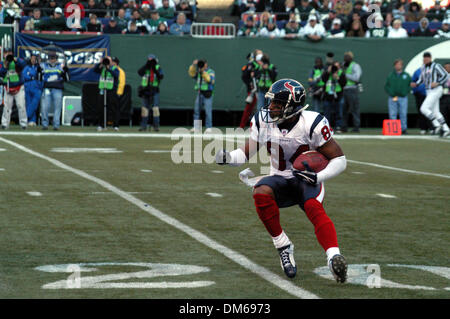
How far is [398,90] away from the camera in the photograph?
87.3 ft

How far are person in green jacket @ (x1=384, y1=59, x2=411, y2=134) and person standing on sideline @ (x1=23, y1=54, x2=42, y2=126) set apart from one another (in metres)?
9.08

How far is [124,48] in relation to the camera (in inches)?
1108

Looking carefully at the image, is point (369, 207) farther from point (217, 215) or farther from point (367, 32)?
point (367, 32)

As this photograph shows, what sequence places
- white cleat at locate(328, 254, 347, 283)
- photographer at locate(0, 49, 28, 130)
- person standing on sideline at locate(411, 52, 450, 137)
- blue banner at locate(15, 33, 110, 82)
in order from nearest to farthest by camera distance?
white cleat at locate(328, 254, 347, 283) → person standing on sideline at locate(411, 52, 450, 137) → photographer at locate(0, 49, 28, 130) → blue banner at locate(15, 33, 110, 82)

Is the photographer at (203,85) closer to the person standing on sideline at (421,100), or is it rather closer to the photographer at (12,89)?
the photographer at (12,89)

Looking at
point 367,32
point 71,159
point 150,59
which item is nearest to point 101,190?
point 71,159

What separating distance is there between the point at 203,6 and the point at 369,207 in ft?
77.0

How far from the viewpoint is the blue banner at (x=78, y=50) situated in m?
27.4

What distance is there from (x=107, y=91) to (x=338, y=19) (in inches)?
305

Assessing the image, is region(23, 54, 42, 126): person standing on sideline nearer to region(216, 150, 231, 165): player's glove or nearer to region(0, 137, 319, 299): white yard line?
region(0, 137, 319, 299): white yard line

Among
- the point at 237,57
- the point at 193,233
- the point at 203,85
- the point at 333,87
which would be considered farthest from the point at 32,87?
the point at 193,233

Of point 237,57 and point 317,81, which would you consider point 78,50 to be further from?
point 317,81

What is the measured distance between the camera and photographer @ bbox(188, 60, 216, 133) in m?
25.6

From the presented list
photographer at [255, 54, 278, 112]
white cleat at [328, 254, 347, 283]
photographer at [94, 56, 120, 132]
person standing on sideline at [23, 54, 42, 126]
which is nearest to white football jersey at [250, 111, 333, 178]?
white cleat at [328, 254, 347, 283]
